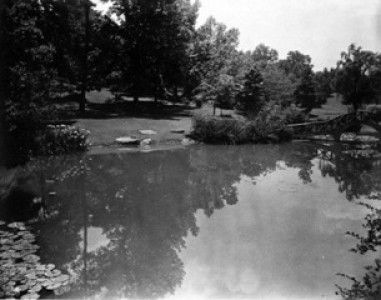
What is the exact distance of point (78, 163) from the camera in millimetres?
21562

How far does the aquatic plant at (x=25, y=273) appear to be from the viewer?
8.20 metres

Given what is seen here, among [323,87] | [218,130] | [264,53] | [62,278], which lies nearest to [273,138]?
[218,130]

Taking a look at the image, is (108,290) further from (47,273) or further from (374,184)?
(374,184)

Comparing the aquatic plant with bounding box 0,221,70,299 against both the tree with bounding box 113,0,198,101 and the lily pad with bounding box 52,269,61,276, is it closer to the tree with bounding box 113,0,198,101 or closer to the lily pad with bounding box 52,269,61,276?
the lily pad with bounding box 52,269,61,276

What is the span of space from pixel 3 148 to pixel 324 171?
1756 cm

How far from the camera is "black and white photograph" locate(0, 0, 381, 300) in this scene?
9289 mm

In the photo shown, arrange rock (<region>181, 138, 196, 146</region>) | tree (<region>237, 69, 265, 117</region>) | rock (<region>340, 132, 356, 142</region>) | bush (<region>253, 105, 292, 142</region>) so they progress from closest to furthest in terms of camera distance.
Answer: rock (<region>181, 138, 196, 146</region>), bush (<region>253, 105, 292, 142</region>), rock (<region>340, 132, 356, 142</region>), tree (<region>237, 69, 265, 117</region>)

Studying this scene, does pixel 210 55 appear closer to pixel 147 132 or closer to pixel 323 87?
pixel 147 132

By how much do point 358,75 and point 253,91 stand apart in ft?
42.2

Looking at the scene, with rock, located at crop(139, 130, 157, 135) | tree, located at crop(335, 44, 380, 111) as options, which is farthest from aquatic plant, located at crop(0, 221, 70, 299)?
tree, located at crop(335, 44, 380, 111)

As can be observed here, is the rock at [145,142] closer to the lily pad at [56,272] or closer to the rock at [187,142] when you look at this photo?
the rock at [187,142]

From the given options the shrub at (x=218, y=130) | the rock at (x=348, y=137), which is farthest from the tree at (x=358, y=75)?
the shrub at (x=218, y=130)

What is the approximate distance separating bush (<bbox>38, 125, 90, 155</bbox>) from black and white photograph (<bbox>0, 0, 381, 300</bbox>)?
0.09 meters

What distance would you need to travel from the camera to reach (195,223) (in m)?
13.2
